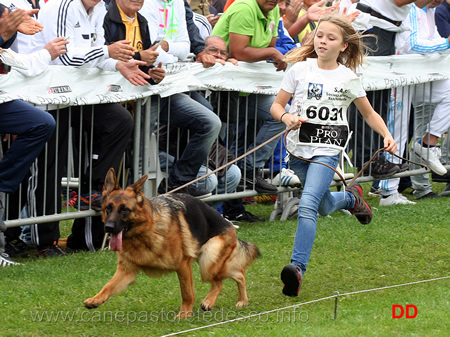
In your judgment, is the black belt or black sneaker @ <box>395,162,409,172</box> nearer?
the black belt

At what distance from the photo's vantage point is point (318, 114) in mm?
6180

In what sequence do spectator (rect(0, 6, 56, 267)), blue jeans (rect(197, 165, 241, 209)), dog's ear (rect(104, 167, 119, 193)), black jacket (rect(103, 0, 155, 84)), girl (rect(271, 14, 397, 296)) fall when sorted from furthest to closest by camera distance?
blue jeans (rect(197, 165, 241, 209)) < black jacket (rect(103, 0, 155, 84)) < spectator (rect(0, 6, 56, 267)) < girl (rect(271, 14, 397, 296)) < dog's ear (rect(104, 167, 119, 193))

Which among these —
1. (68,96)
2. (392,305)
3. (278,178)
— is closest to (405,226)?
(278,178)

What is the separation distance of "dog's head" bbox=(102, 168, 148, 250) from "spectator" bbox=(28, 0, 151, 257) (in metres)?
2.03

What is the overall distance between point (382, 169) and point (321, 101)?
400cm

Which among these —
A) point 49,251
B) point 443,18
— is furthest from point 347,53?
point 443,18

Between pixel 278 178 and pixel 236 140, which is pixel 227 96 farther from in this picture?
pixel 278 178

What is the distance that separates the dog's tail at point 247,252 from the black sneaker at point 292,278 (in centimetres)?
42

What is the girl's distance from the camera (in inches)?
238

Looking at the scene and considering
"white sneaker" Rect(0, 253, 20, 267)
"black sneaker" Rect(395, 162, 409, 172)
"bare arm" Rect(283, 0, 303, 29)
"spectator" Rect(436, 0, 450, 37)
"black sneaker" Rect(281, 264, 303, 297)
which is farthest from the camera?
"spectator" Rect(436, 0, 450, 37)

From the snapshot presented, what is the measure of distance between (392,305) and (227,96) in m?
3.82

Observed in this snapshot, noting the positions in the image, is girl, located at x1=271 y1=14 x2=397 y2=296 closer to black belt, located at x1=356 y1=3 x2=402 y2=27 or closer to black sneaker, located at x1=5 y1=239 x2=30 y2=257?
black sneaker, located at x1=5 y1=239 x2=30 y2=257

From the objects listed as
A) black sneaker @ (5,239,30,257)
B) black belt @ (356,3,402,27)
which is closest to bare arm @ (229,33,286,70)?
black belt @ (356,3,402,27)

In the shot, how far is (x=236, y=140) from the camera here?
29.3 feet
